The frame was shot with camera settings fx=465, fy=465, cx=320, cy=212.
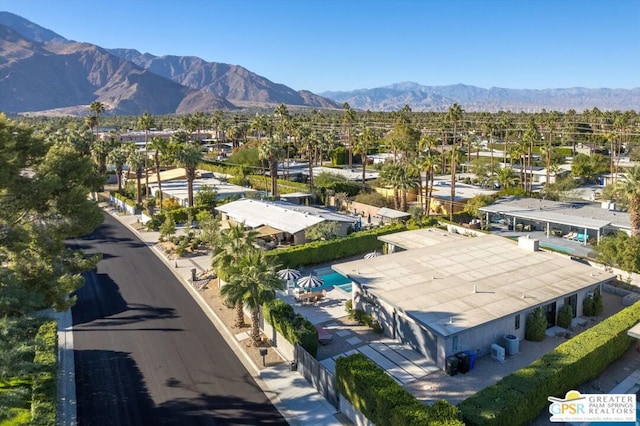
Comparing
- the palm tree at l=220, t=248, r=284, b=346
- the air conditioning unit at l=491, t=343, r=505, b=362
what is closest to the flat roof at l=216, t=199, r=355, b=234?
the palm tree at l=220, t=248, r=284, b=346

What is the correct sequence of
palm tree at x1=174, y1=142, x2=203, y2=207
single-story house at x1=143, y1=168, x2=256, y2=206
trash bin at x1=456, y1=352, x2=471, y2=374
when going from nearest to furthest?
trash bin at x1=456, y1=352, x2=471, y2=374 < palm tree at x1=174, y1=142, x2=203, y2=207 < single-story house at x1=143, y1=168, x2=256, y2=206

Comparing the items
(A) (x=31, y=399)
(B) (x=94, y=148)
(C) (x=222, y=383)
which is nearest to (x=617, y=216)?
(C) (x=222, y=383)

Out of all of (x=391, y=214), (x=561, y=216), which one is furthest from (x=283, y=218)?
(x=561, y=216)

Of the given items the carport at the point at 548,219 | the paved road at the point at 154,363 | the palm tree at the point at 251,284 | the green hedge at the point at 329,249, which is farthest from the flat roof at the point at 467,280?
the carport at the point at 548,219

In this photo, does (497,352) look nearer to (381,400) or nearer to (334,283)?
(381,400)

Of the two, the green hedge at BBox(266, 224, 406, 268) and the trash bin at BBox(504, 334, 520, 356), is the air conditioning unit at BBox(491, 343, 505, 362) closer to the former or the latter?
the trash bin at BBox(504, 334, 520, 356)

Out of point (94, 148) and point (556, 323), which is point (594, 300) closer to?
point (556, 323)

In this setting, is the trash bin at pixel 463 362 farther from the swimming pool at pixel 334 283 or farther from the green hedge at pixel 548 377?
the swimming pool at pixel 334 283
